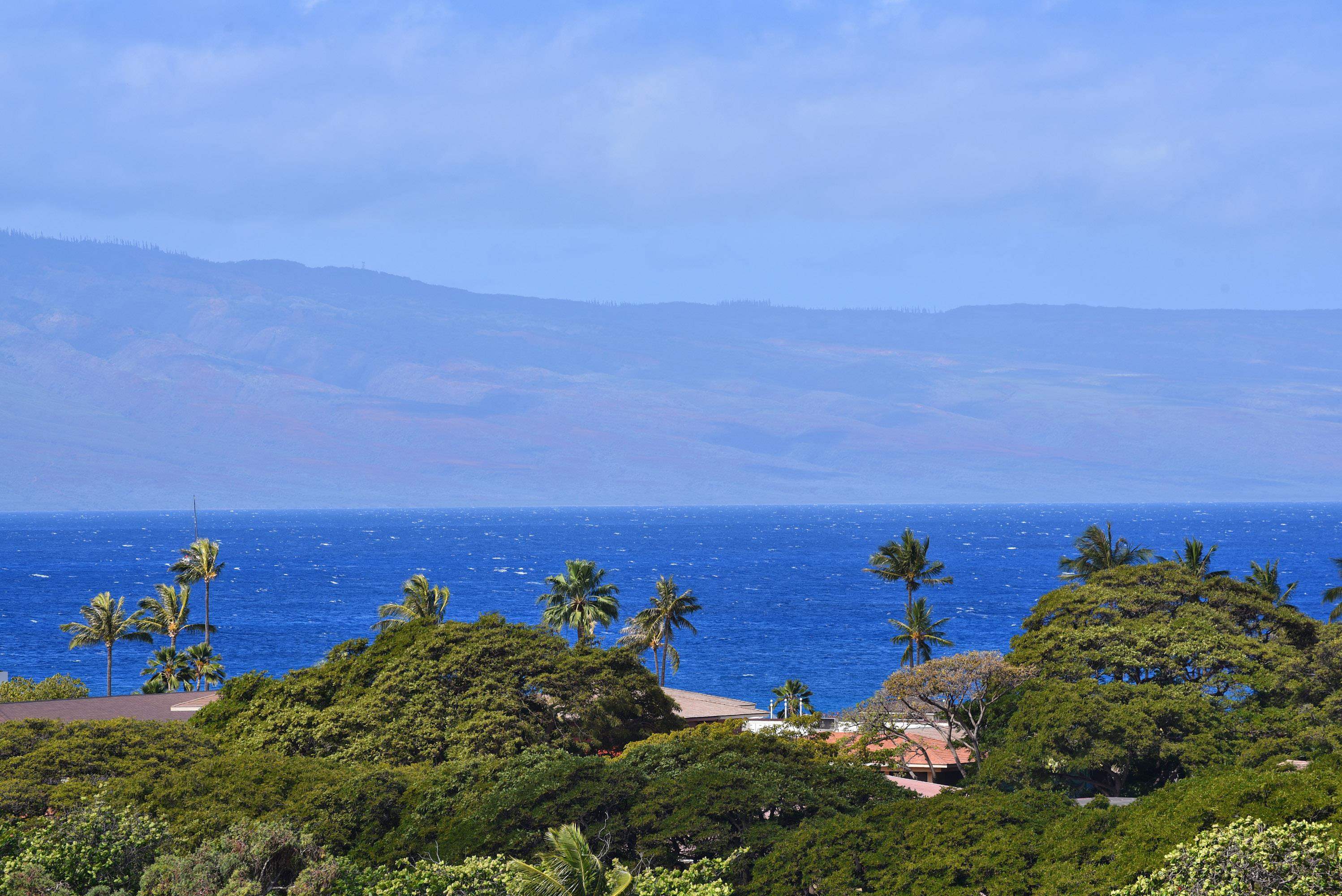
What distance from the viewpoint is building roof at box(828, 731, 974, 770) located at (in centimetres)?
5256

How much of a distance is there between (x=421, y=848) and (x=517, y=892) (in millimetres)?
7427

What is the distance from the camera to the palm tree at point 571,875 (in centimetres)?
2905

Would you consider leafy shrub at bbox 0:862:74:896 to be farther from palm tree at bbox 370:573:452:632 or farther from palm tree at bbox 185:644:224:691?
palm tree at bbox 185:644:224:691

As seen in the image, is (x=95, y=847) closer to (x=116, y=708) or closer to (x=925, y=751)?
(x=116, y=708)

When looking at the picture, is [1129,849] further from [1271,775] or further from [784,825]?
[784,825]

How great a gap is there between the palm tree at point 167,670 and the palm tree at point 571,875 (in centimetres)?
5404

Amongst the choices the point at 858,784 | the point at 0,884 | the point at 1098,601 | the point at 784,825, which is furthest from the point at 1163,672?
the point at 0,884

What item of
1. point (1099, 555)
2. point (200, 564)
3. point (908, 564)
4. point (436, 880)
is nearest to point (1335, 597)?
point (1099, 555)

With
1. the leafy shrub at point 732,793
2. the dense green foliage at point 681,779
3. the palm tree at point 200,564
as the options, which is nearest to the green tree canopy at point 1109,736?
the dense green foliage at point 681,779

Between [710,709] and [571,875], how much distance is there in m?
33.2

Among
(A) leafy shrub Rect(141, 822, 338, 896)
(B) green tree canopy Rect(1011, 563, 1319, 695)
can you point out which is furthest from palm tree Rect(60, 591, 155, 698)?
(B) green tree canopy Rect(1011, 563, 1319, 695)

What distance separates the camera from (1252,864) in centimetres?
2727

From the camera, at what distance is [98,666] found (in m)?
133

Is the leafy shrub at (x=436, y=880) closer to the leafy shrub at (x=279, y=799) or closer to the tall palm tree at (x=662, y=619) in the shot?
the leafy shrub at (x=279, y=799)
